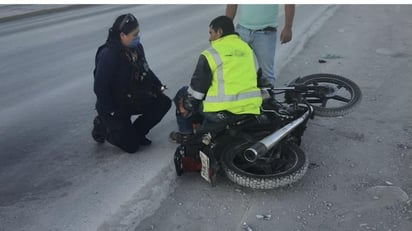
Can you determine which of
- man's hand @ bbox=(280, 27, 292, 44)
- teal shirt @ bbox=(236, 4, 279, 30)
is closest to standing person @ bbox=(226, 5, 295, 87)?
teal shirt @ bbox=(236, 4, 279, 30)

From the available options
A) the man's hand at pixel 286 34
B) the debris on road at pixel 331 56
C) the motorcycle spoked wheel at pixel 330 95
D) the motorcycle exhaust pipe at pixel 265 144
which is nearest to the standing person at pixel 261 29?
the man's hand at pixel 286 34

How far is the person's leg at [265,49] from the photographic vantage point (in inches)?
215

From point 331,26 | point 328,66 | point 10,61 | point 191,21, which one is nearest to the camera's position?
point 328,66

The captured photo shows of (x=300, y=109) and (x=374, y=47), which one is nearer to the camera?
(x=300, y=109)

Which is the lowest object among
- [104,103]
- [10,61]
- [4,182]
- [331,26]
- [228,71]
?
[331,26]

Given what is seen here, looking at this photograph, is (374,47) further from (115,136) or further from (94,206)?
(94,206)

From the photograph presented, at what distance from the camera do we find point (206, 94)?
4.59m

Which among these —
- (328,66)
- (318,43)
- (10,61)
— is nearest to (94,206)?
(328,66)

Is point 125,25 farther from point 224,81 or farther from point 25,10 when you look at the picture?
point 25,10

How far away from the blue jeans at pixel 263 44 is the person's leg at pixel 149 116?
1093mm

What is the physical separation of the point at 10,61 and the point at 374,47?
6.77 meters

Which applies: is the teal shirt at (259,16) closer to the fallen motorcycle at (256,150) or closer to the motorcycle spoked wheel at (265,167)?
A: the fallen motorcycle at (256,150)

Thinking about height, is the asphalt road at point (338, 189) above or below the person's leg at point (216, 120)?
below

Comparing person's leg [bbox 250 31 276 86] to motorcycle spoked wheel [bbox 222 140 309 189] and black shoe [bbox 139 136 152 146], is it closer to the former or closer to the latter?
motorcycle spoked wheel [bbox 222 140 309 189]
